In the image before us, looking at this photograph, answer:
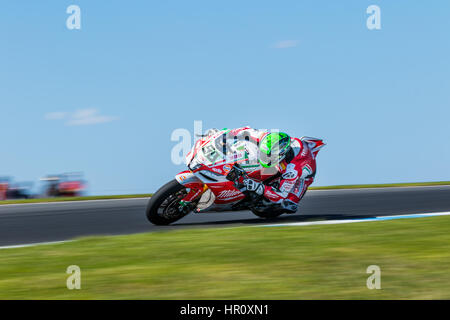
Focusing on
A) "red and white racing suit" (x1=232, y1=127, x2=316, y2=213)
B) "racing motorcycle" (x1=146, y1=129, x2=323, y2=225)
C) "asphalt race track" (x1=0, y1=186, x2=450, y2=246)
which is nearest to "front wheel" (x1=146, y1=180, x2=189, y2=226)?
"racing motorcycle" (x1=146, y1=129, x2=323, y2=225)

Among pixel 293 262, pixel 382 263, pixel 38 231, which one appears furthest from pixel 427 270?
pixel 38 231

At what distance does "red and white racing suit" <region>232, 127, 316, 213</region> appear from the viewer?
1088 centimetres

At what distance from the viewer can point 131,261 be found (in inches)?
288

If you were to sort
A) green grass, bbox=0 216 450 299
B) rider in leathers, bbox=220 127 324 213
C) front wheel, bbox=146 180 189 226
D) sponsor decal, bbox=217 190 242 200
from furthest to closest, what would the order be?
rider in leathers, bbox=220 127 324 213
sponsor decal, bbox=217 190 242 200
front wheel, bbox=146 180 189 226
green grass, bbox=0 216 450 299

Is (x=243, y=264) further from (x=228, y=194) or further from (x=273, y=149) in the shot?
(x=273, y=149)

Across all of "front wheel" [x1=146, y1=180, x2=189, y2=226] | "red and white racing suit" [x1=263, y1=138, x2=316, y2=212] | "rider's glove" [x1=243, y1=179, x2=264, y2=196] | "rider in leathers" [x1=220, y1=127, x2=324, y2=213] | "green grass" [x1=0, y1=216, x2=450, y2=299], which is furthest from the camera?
"red and white racing suit" [x1=263, y1=138, x2=316, y2=212]

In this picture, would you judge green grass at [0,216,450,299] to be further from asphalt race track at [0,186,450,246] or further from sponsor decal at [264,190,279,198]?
asphalt race track at [0,186,450,246]

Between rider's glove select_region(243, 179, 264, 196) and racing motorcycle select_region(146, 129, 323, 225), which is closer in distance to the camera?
racing motorcycle select_region(146, 129, 323, 225)

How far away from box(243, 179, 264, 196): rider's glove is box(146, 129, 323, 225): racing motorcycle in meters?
0.07

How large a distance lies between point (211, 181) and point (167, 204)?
772 mm
